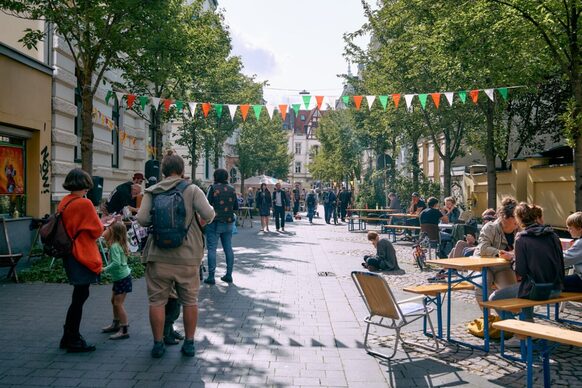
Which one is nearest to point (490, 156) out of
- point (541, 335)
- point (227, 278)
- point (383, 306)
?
point (227, 278)

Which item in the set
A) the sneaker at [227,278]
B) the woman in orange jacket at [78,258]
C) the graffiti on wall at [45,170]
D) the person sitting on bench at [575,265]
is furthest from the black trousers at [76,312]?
the graffiti on wall at [45,170]

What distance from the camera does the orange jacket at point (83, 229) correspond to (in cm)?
569

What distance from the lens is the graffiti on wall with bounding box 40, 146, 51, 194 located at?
511 inches

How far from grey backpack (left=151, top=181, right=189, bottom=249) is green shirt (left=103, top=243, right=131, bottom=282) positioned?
1101 millimetres

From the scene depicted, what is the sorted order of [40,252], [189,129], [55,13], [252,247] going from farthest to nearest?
[189,129]
[252,247]
[40,252]
[55,13]

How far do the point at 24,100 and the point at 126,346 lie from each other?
827 cm

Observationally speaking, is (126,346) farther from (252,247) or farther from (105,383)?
(252,247)

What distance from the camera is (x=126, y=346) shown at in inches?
232

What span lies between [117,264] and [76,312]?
0.70 meters

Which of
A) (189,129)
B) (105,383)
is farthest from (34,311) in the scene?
(189,129)

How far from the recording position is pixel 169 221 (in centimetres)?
521

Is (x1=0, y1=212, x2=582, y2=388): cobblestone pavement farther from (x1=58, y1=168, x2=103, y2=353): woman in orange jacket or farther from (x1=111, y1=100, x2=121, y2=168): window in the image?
(x1=111, y1=100, x2=121, y2=168): window

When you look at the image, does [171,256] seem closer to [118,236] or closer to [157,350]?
[157,350]

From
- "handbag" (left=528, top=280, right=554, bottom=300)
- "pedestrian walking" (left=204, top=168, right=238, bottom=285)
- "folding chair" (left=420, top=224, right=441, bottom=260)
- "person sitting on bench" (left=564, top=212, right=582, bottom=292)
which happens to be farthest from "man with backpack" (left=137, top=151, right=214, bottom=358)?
"folding chair" (left=420, top=224, right=441, bottom=260)
